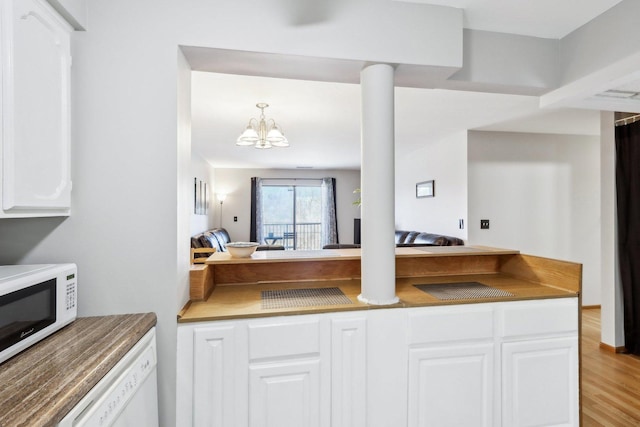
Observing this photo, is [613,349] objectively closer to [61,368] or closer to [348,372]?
[348,372]

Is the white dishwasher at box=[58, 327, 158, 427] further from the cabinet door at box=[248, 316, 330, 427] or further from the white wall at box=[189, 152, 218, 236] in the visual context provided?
the white wall at box=[189, 152, 218, 236]

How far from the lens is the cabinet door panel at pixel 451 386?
4.89 feet

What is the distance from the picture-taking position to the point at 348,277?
200cm

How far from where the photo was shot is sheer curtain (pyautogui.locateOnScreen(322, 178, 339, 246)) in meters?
Result: 7.35

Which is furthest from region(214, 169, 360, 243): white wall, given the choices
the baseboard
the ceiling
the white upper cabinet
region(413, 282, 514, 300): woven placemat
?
the white upper cabinet

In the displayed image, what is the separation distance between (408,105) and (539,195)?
2.22m

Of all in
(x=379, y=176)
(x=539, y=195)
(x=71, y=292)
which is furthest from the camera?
(x=539, y=195)

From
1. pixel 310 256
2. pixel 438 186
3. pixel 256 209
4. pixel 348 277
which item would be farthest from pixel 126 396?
pixel 256 209

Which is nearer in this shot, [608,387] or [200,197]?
[608,387]

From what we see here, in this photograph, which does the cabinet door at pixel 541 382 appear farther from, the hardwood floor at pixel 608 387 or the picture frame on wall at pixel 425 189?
the picture frame on wall at pixel 425 189

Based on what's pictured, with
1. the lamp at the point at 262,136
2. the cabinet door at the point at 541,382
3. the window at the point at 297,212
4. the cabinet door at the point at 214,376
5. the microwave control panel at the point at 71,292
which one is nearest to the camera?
the microwave control panel at the point at 71,292

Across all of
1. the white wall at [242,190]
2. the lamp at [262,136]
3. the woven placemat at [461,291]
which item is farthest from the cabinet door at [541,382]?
the white wall at [242,190]

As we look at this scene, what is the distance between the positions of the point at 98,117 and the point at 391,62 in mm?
1339

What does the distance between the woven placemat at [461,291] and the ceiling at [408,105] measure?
130 cm
